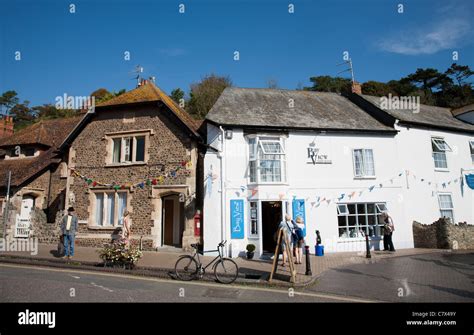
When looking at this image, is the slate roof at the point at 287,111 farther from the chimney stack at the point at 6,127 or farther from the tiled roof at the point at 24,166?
the chimney stack at the point at 6,127

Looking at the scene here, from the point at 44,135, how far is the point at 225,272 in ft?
64.0

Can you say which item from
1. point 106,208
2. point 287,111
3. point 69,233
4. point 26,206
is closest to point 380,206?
point 287,111

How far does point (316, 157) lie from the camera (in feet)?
51.2

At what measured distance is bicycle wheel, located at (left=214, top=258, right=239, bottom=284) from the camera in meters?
8.98

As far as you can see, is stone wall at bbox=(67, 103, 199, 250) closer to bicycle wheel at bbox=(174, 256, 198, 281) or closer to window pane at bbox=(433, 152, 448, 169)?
bicycle wheel at bbox=(174, 256, 198, 281)

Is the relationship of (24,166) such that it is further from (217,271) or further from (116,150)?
(217,271)

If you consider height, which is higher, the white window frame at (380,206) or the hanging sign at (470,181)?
the hanging sign at (470,181)


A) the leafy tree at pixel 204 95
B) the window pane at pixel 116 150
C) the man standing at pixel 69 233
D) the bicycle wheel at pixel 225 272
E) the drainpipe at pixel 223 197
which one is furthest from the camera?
the leafy tree at pixel 204 95

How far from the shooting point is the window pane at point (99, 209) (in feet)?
52.9

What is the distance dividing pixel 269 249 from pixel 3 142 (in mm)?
20696

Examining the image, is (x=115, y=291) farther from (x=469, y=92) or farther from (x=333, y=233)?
(x=469, y=92)

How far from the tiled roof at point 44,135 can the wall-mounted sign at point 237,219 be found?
15.3 metres

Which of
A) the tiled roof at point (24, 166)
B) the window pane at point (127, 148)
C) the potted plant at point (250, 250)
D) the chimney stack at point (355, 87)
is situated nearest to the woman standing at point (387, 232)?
the potted plant at point (250, 250)
